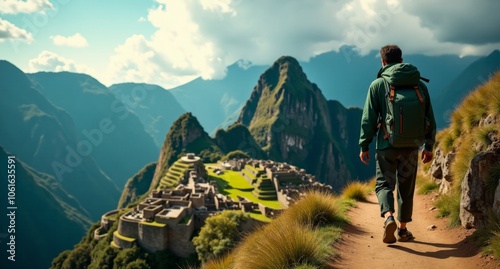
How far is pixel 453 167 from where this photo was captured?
641 centimetres

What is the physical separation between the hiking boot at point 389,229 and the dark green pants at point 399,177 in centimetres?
13

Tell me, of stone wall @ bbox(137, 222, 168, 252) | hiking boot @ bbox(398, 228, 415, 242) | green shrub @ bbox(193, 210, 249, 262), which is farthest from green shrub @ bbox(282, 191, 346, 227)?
stone wall @ bbox(137, 222, 168, 252)

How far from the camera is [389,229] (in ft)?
15.7

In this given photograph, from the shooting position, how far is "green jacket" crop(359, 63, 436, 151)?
15.0 feet

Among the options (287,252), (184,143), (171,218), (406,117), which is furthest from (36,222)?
(406,117)

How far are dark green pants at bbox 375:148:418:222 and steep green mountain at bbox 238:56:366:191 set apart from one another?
14724cm

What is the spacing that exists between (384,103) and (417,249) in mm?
2187

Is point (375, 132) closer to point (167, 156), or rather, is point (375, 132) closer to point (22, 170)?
point (167, 156)

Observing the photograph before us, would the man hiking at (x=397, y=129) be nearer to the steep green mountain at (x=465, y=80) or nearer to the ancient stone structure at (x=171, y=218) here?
the ancient stone structure at (x=171, y=218)

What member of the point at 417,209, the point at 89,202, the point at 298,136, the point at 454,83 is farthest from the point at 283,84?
the point at 417,209

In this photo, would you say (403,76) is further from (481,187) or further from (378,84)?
(481,187)

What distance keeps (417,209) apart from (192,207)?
28093 millimetres

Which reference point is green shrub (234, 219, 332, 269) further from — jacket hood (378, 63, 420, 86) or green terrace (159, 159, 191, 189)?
green terrace (159, 159, 191, 189)

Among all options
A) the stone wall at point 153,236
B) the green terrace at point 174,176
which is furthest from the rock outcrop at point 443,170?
the green terrace at point 174,176
